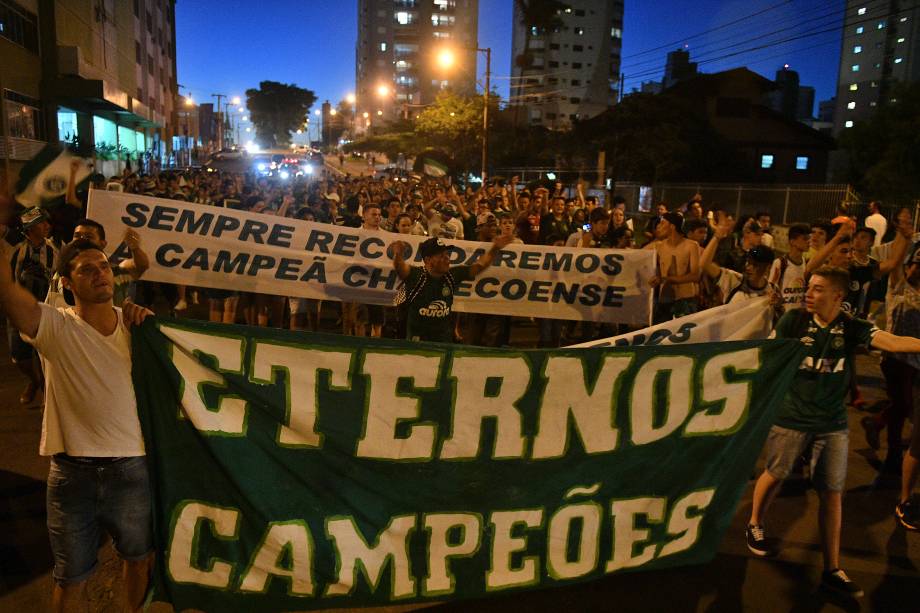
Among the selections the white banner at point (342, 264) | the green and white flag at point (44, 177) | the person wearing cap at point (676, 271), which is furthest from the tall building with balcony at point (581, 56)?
the green and white flag at point (44, 177)

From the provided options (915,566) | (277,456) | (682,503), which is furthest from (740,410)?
(277,456)

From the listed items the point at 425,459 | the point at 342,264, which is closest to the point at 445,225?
the point at 342,264

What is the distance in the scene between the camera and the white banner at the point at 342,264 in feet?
24.1

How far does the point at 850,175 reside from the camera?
31891mm

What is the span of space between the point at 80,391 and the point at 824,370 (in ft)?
12.1

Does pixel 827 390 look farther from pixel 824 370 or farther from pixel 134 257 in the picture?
pixel 134 257

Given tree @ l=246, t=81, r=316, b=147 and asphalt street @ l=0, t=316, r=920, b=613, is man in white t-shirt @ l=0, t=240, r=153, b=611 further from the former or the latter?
tree @ l=246, t=81, r=316, b=147

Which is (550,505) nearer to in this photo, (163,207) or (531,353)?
(531,353)

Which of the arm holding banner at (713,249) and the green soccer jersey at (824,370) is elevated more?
the arm holding banner at (713,249)

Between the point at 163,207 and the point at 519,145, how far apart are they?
1628 inches

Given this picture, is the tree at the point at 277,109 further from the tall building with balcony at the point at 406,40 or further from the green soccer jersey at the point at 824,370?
the green soccer jersey at the point at 824,370

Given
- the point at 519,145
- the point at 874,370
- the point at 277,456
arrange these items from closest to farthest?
1. the point at 277,456
2. the point at 874,370
3. the point at 519,145

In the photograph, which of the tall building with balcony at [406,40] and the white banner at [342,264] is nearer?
the white banner at [342,264]

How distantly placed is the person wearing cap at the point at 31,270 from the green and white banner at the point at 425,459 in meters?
3.88
